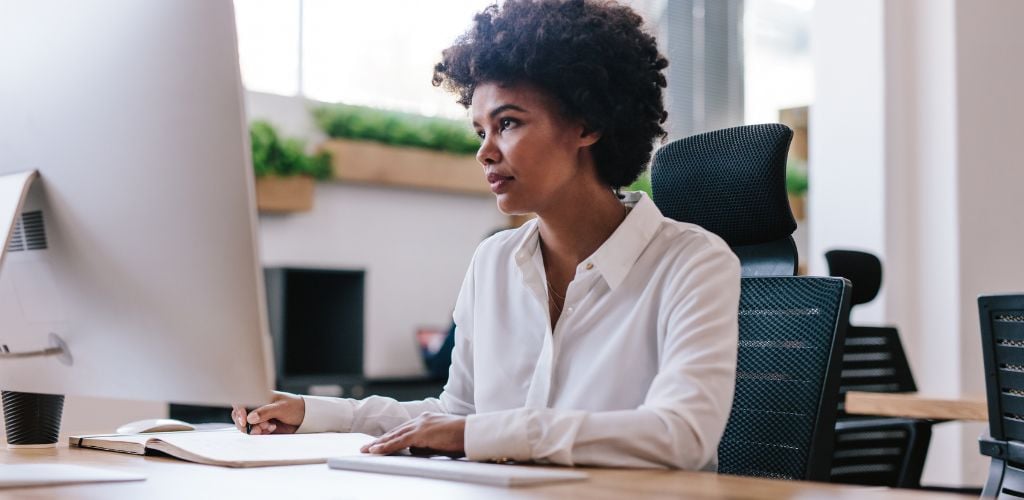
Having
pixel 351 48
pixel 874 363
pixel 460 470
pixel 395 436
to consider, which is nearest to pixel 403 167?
pixel 351 48

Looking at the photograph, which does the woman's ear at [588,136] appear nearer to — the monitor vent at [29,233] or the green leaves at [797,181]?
the monitor vent at [29,233]

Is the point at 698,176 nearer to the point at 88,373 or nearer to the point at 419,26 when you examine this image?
the point at 88,373

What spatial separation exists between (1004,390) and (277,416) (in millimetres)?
1305

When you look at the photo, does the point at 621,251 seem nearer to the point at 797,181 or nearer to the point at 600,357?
the point at 600,357

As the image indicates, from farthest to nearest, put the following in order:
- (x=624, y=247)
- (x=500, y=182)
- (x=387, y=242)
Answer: (x=387, y=242) < (x=500, y=182) < (x=624, y=247)

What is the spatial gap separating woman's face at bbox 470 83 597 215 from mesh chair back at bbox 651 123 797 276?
225 mm

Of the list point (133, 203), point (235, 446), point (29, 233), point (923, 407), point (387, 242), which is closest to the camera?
point (133, 203)

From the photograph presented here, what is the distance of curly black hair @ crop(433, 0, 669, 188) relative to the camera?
1521 mm

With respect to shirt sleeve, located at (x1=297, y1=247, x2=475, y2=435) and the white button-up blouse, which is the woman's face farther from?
shirt sleeve, located at (x1=297, y1=247, x2=475, y2=435)

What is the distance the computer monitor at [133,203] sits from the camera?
91cm

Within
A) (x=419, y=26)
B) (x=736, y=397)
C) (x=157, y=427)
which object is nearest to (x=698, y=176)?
(x=736, y=397)

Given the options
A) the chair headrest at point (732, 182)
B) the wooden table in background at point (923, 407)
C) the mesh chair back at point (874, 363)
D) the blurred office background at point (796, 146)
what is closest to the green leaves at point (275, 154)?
the blurred office background at point (796, 146)

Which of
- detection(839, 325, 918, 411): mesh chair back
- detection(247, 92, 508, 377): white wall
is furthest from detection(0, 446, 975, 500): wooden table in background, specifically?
detection(247, 92, 508, 377): white wall

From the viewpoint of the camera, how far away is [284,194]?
516cm
